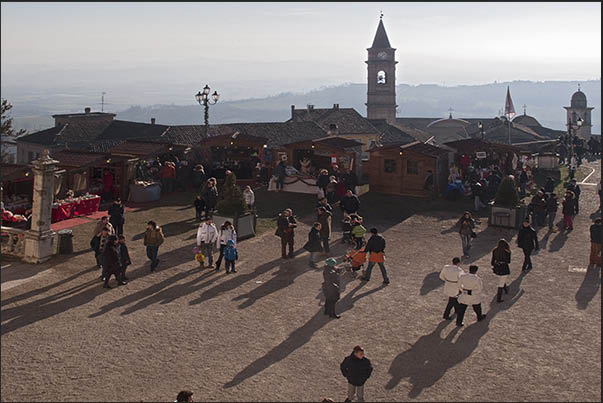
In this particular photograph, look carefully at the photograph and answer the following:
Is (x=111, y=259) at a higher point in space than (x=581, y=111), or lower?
lower

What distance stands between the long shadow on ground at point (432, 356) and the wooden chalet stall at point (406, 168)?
14.8 metres

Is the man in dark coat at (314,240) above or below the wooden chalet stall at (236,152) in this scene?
below

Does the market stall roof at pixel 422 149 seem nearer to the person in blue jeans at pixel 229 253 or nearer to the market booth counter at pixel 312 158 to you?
the market booth counter at pixel 312 158

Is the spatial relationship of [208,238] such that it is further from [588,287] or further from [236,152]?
[236,152]

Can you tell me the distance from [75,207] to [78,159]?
9.31 ft

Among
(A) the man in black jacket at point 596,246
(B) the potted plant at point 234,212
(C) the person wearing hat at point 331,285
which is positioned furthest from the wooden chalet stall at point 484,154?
(C) the person wearing hat at point 331,285

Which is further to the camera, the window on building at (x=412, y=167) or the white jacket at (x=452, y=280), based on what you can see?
the window on building at (x=412, y=167)

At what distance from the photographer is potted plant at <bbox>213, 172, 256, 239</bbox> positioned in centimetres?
1980

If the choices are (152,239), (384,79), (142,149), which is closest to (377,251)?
(152,239)

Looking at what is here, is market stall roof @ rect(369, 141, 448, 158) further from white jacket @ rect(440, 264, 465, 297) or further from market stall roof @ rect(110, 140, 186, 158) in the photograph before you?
white jacket @ rect(440, 264, 465, 297)

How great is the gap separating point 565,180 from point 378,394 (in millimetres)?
27406

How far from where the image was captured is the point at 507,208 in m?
22.0

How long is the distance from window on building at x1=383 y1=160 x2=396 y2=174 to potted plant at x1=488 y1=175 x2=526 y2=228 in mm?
6939

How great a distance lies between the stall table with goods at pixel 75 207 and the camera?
21.4 metres
